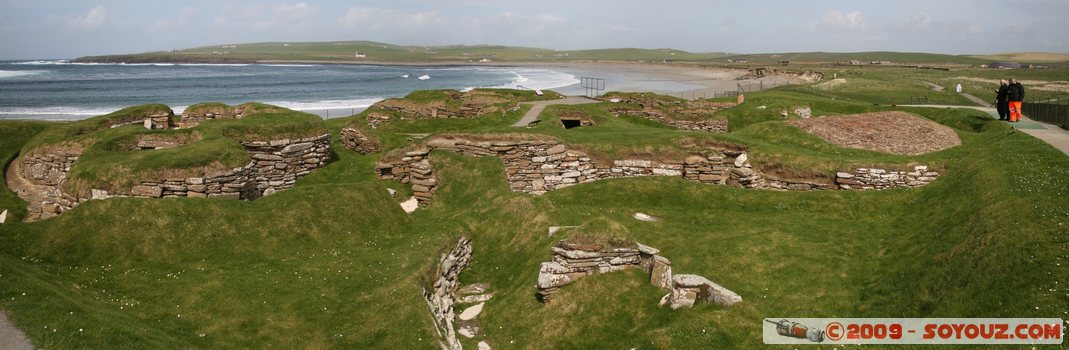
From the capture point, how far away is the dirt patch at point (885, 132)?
28.1 metres

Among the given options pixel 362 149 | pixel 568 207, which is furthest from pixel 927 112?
pixel 362 149

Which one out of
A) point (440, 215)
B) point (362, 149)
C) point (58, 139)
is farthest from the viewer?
point (362, 149)

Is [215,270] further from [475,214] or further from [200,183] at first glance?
[475,214]

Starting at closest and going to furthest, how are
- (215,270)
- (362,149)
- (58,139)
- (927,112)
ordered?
(215,270) → (58,139) → (362,149) → (927,112)

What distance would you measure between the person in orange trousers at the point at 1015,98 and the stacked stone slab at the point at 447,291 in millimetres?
30379

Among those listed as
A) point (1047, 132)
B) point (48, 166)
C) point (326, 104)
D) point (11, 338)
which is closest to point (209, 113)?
point (48, 166)

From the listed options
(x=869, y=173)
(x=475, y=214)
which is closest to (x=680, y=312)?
(x=475, y=214)

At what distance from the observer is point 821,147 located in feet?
94.5

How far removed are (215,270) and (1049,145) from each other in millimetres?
29334

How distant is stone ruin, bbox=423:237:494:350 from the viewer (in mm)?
14641

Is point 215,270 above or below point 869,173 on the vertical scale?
below

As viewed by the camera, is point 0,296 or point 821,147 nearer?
point 0,296

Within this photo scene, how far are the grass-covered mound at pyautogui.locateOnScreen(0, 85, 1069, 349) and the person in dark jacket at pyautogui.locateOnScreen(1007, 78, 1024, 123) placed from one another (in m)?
8.91

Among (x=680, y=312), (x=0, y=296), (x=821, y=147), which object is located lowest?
(x=680, y=312)
